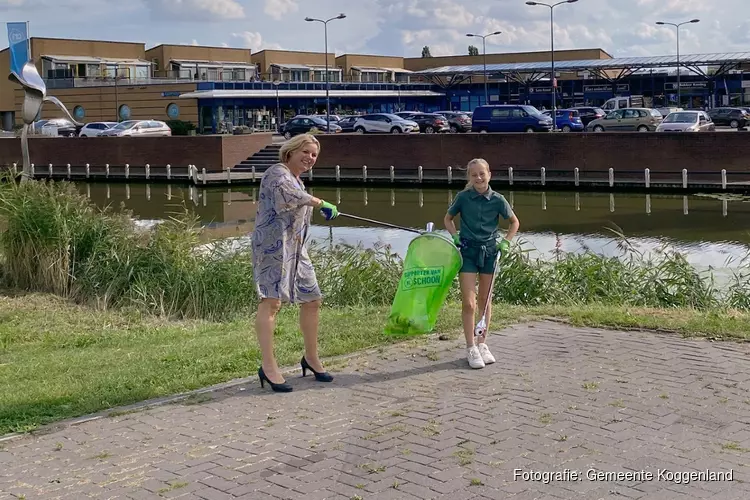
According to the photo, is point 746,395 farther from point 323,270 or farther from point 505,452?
point 323,270

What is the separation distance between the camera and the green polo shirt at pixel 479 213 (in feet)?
21.9

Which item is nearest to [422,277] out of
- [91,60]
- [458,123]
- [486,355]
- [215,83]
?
[486,355]

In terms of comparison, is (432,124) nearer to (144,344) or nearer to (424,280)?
(144,344)

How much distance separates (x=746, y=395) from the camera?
5.67 meters

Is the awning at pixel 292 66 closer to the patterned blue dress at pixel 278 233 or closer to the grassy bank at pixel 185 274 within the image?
the grassy bank at pixel 185 274

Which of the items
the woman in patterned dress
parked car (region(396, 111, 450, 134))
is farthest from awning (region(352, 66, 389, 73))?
the woman in patterned dress

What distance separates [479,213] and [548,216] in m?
22.2

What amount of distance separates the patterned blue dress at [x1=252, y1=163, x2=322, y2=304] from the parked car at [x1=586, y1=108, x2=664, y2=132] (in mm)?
41583

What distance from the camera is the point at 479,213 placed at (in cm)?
669

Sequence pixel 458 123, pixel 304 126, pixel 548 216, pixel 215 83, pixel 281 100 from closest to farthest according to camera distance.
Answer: pixel 548 216 < pixel 304 126 < pixel 458 123 < pixel 215 83 < pixel 281 100

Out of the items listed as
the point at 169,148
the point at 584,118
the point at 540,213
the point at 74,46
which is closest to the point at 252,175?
the point at 169,148

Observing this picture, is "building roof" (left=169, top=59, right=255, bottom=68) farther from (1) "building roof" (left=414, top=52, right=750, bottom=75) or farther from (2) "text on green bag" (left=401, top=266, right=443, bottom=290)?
(2) "text on green bag" (left=401, top=266, right=443, bottom=290)

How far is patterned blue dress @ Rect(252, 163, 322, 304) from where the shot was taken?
19.4ft

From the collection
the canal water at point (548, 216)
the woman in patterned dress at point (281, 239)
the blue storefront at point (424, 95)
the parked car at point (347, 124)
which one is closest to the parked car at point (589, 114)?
the parked car at point (347, 124)
